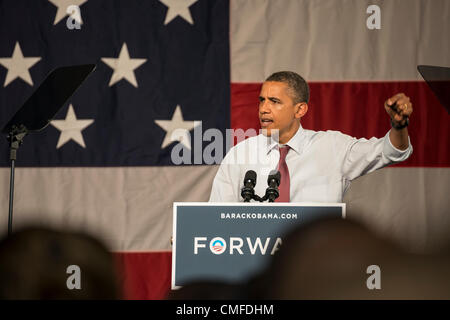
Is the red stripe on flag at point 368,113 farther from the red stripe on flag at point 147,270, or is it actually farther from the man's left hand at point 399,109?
the red stripe on flag at point 147,270

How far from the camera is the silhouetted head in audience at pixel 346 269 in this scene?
0.58m

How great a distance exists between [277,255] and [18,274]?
0.30 m

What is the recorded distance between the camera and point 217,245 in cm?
201

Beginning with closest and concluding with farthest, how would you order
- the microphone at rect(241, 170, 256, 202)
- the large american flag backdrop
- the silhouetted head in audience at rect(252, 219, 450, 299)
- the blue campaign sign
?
the silhouetted head in audience at rect(252, 219, 450, 299) < the blue campaign sign < the microphone at rect(241, 170, 256, 202) < the large american flag backdrop

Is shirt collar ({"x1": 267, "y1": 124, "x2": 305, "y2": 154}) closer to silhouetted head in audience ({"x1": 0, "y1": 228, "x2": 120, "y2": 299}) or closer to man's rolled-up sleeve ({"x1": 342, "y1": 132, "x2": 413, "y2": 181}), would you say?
man's rolled-up sleeve ({"x1": 342, "y1": 132, "x2": 413, "y2": 181})

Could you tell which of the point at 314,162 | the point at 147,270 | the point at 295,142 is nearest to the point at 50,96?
the point at 147,270

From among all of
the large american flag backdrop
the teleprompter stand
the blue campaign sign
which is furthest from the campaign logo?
the teleprompter stand

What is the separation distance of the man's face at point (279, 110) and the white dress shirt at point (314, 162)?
0.07m

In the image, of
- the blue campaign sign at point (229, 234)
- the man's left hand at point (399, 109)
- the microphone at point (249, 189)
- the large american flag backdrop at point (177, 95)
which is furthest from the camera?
the large american flag backdrop at point (177, 95)

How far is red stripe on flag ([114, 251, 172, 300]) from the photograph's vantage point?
3.40 metres

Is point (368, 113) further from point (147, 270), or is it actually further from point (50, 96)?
point (50, 96)

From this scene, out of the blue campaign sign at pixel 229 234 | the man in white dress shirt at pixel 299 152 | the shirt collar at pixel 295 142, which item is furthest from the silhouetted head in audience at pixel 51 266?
the shirt collar at pixel 295 142

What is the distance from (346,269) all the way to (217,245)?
1.44 metres
